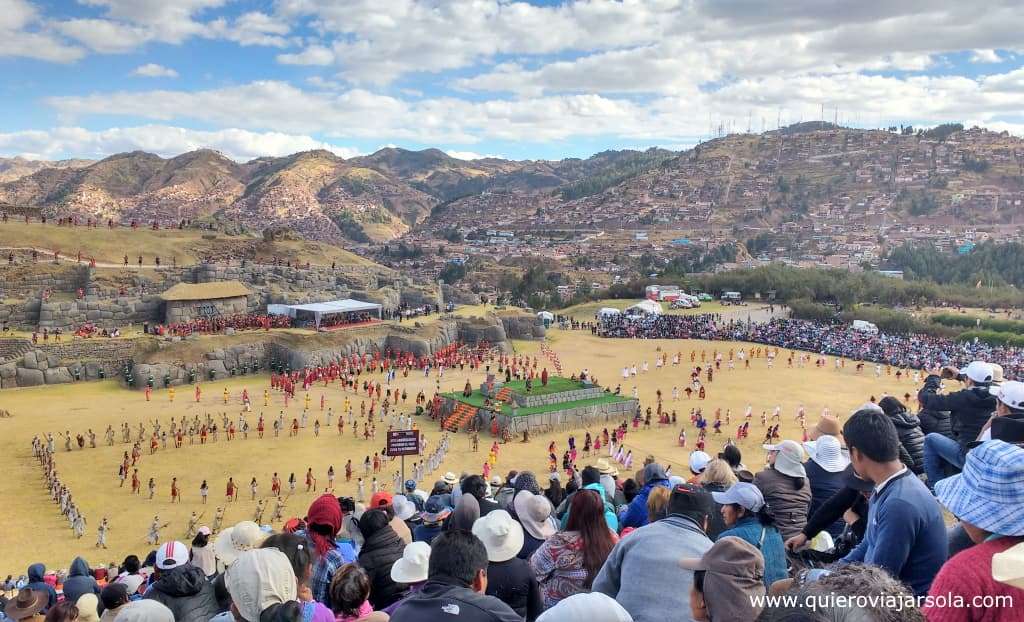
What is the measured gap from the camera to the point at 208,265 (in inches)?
1821

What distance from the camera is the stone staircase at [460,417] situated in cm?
2659

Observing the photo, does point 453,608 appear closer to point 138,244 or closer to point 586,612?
point 586,612

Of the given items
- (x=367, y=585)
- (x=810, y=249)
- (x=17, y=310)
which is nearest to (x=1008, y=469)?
(x=367, y=585)

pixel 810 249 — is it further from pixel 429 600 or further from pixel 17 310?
pixel 429 600

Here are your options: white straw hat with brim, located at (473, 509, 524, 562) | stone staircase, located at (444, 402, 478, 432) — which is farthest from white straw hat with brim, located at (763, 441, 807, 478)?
stone staircase, located at (444, 402, 478, 432)

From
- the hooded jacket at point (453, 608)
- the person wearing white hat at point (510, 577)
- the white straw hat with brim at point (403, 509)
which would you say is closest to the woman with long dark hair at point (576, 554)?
the person wearing white hat at point (510, 577)

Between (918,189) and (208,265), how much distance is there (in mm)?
118810

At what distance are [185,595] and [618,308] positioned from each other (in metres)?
55.3

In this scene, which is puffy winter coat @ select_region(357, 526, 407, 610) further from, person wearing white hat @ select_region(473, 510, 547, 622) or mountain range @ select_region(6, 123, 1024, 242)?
mountain range @ select_region(6, 123, 1024, 242)

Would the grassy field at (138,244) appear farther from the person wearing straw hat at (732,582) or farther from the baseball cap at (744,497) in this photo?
the person wearing straw hat at (732,582)

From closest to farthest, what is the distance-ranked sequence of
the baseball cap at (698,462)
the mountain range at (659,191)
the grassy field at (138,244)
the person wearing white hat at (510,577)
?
the person wearing white hat at (510,577) < the baseball cap at (698,462) < the grassy field at (138,244) < the mountain range at (659,191)

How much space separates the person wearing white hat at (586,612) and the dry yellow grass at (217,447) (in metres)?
15.7

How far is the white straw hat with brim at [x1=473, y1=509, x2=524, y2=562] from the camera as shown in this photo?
4266 millimetres

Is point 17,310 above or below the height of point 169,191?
below
